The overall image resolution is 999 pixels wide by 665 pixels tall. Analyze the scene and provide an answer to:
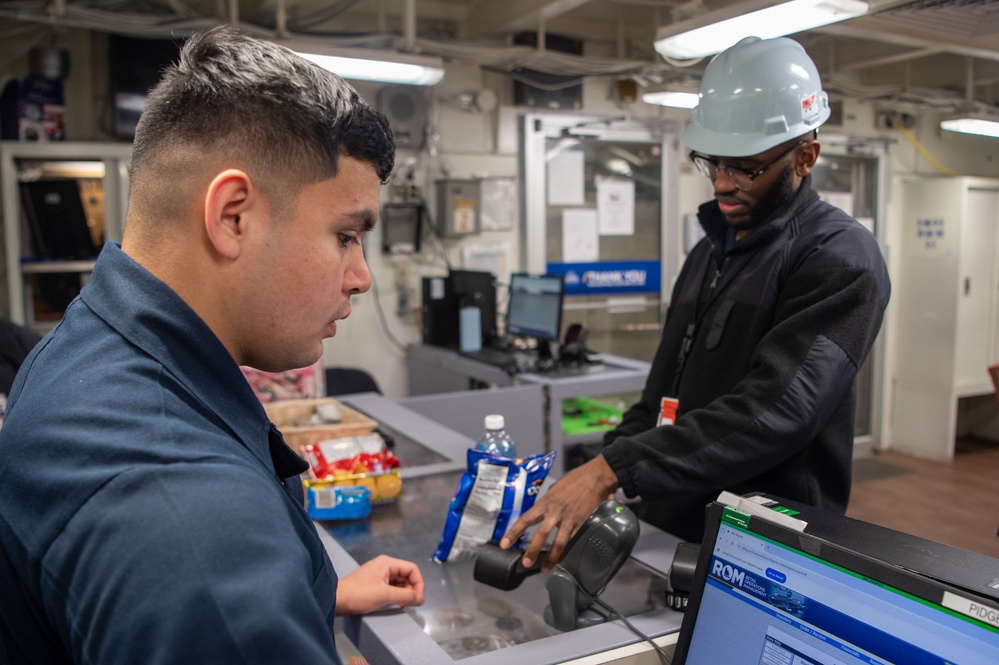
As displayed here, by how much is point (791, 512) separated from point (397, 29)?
4339mm

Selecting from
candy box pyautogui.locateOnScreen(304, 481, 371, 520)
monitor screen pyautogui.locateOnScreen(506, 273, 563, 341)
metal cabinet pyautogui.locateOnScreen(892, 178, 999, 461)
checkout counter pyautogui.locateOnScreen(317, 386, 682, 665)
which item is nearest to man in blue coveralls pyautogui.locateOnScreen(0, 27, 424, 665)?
checkout counter pyautogui.locateOnScreen(317, 386, 682, 665)

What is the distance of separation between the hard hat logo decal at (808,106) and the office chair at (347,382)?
302 centimetres

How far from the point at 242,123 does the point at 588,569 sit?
79cm

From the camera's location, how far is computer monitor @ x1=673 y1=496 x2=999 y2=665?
2.21 ft

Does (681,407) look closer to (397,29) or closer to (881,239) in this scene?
(397,29)

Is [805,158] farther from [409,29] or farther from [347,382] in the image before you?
[347,382]

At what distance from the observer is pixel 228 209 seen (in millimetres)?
626

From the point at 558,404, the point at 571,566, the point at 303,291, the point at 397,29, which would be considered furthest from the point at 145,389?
the point at 397,29

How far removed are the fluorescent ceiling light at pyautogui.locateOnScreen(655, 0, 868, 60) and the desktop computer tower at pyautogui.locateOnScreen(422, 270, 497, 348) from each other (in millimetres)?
1980

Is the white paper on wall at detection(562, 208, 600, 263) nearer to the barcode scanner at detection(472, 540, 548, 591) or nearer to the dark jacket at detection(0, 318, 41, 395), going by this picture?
the dark jacket at detection(0, 318, 41, 395)

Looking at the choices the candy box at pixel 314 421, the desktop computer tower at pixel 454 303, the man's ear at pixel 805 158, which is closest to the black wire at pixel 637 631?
the man's ear at pixel 805 158

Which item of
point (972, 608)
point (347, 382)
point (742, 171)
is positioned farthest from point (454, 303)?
point (972, 608)

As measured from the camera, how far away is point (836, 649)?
2.44 ft

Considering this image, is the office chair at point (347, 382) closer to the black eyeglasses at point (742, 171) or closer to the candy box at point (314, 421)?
the candy box at point (314, 421)
